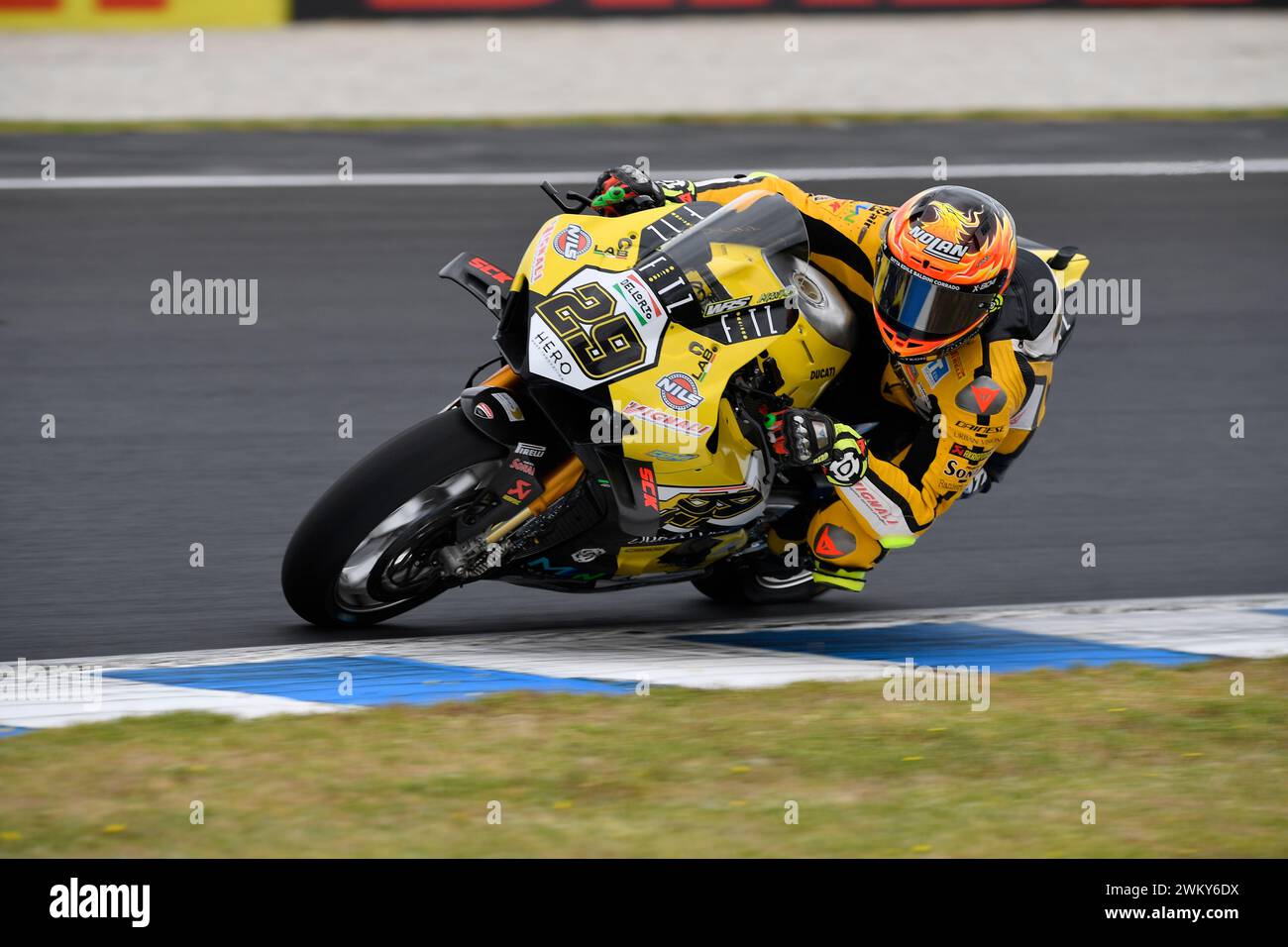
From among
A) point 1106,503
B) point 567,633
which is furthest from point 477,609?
point 1106,503

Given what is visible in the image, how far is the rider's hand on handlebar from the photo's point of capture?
18.1ft

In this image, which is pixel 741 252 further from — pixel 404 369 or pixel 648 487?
pixel 404 369

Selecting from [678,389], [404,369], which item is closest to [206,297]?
[404,369]

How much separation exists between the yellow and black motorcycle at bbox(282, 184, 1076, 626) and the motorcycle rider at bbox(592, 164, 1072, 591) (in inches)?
7.4

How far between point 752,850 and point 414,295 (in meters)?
5.73

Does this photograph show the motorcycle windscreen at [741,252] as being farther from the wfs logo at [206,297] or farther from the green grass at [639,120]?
the green grass at [639,120]

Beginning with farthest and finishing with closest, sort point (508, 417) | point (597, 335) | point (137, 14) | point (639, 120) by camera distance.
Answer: point (137, 14)
point (639, 120)
point (508, 417)
point (597, 335)

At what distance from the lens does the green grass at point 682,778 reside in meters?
4.18

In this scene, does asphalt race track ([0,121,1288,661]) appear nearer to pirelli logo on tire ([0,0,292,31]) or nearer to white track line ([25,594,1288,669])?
white track line ([25,594,1288,669])

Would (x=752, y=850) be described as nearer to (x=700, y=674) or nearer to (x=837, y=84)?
(x=700, y=674)

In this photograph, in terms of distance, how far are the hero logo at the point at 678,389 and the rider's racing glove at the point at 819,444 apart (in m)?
0.30

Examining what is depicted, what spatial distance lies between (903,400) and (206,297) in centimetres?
472

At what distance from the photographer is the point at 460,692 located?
5.24 metres

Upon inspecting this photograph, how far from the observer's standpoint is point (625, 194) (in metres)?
5.52
